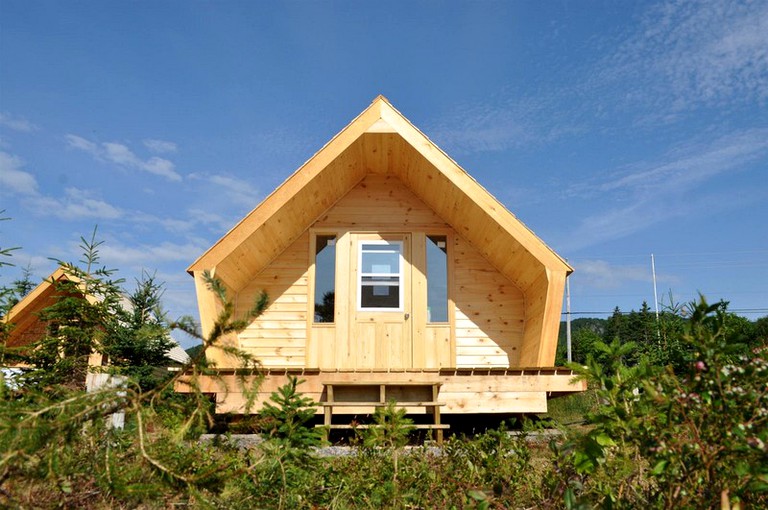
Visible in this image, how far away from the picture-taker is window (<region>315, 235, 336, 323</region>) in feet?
33.3

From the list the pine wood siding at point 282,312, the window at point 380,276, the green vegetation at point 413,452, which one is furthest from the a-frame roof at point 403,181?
the green vegetation at point 413,452

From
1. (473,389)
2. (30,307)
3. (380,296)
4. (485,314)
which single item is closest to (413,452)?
(473,389)

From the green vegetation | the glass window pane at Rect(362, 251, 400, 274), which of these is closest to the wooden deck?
the glass window pane at Rect(362, 251, 400, 274)

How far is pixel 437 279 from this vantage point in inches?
405

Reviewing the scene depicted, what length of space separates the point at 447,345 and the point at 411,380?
2.01 m

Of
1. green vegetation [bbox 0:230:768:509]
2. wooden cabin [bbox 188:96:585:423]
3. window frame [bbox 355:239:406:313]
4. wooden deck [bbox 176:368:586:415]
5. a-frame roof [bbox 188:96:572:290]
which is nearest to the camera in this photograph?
green vegetation [bbox 0:230:768:509]

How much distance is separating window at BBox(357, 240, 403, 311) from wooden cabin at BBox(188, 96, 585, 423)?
2 cm

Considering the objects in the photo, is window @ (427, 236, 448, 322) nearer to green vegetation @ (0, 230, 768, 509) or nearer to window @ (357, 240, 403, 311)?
window @ (357, 240, 403, 311)

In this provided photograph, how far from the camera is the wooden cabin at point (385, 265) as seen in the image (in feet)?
29.4

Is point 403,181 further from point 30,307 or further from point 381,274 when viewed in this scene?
point 30,307

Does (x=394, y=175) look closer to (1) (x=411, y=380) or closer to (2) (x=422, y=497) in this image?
(1) (x=411, y=380)

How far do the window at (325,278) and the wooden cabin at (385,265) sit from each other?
2cm

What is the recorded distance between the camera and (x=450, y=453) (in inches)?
139

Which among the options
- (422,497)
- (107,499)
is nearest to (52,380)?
(107,499)
